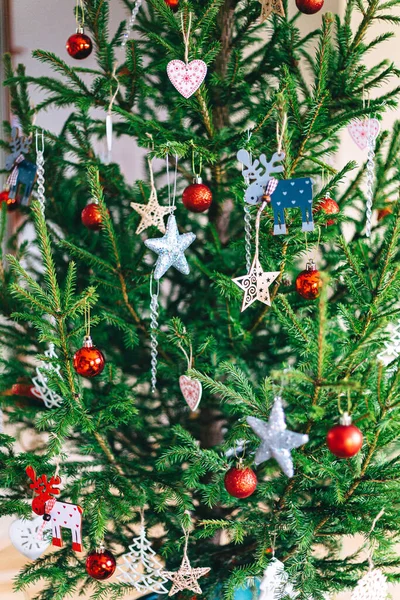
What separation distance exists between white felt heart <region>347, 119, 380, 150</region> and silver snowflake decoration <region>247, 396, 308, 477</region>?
1.65 ft

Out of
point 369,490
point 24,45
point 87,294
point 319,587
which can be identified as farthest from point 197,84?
point 24,45

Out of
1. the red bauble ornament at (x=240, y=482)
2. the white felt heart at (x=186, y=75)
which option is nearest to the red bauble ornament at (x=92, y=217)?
the white felt heart at (x=186, y=75)

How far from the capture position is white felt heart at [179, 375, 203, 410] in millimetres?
988

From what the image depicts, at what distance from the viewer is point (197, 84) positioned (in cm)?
92

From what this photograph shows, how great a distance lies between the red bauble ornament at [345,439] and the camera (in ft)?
2.37

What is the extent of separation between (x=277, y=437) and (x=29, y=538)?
53cm

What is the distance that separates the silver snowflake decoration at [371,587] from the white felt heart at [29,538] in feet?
1.68

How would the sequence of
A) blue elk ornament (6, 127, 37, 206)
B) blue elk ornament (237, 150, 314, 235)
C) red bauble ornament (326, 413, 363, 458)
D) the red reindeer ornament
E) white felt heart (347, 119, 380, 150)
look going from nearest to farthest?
red bauble ornament (326, 413, 363, 458) → blue elk ornament (237, 150, 314, 235) → the red reindeer ornament → white felt heart (347, 119, 380, 150) → blue elk ornament (6, 127, 37, 206)

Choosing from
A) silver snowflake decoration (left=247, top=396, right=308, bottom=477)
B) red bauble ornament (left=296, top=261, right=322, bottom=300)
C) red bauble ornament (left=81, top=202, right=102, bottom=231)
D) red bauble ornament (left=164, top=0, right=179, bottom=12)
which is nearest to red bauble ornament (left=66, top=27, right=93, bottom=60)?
red bauble ornament (left=164, top=0, right=179, bottom=12)

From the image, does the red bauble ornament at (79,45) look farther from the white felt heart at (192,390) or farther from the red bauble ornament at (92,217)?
the white felt heart at (192,390)

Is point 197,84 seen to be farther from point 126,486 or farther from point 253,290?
point 126,486

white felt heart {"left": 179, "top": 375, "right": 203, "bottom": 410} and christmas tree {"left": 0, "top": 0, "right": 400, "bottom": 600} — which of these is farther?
white felt heart {"left": 179, "top": 375, "right": 203, "bottom": 410}

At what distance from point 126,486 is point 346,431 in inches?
16.1

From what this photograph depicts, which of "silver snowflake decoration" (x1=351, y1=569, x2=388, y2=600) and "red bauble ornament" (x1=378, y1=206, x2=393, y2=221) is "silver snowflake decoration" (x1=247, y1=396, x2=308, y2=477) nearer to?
"silver snowflake decoration" (x1=351, y1=569, x2=388, y2=600)
